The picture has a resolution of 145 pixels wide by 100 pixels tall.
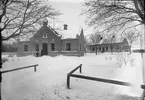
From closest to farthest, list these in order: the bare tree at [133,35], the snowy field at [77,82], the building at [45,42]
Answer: the bare tree at [133,35] < the snowy field at [77,82] < the building at [45,42]

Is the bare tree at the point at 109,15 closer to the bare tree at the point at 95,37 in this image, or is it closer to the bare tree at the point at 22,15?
the bare tree at the point at 95,37

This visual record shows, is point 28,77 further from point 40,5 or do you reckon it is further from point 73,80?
point 40,5

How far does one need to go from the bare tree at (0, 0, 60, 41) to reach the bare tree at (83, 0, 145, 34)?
49.7 inches

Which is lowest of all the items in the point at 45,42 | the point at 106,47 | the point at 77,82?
the point at 77,82

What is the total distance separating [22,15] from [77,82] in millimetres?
2870

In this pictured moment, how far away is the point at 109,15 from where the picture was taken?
A: 249 cm

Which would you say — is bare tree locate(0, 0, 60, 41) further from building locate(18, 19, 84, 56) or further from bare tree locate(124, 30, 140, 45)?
bare tree locate(124, 30, 140, 45)

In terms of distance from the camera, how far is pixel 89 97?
7.13 feet

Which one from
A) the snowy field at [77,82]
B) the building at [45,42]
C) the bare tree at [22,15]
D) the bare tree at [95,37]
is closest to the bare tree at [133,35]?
the snowy field at [77,82]

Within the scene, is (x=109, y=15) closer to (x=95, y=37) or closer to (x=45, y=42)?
(x=95, y=37)

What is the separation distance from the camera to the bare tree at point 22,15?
115 inches

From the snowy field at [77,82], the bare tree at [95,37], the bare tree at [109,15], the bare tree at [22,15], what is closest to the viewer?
the snowy field at [77,82]

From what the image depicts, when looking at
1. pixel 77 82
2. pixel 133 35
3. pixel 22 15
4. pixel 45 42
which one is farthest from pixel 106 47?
pixel 22 15

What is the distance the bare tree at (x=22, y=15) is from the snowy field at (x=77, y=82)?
37.1 inches
